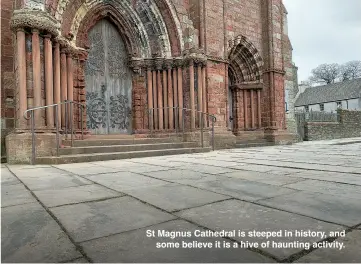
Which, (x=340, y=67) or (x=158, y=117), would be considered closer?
(x=158, y=117)

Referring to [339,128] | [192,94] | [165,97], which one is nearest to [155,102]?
[165,97]

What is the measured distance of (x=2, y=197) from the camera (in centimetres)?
239

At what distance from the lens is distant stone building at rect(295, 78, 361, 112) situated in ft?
129

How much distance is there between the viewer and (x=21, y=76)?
5551mm

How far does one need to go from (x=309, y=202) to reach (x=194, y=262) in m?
1.20

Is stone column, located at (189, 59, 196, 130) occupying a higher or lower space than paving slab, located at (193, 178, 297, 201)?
higher

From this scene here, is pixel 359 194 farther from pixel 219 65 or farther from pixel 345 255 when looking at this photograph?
pixel 219 65

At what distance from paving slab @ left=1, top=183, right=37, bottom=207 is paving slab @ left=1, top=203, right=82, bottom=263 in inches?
13.2

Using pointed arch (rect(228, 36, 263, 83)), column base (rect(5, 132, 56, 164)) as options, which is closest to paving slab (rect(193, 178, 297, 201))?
column base (rect(5, 132, 56, 164))

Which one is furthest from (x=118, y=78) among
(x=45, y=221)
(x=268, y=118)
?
(x=45, y=221)

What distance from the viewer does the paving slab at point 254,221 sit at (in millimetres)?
1314

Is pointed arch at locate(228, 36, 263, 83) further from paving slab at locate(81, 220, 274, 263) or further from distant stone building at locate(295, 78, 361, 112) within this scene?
distant stone building at locate(295, 78, 361, 112)

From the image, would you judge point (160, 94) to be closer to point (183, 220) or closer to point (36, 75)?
point (36, 75)

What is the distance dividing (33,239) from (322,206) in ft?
5.68
